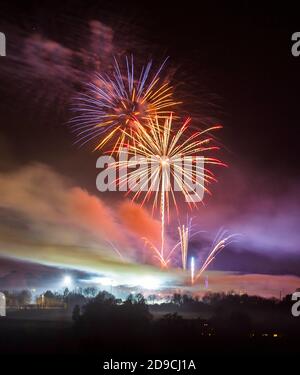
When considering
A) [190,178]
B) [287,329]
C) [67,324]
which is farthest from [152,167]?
[287,329]

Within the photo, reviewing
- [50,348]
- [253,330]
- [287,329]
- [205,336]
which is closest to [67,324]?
[50,348]

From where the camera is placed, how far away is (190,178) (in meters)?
11.8

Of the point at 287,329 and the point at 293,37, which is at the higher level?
the point at 293,37

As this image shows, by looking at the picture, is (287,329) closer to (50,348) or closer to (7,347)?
(50,348)

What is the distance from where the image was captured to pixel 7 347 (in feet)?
59.0
